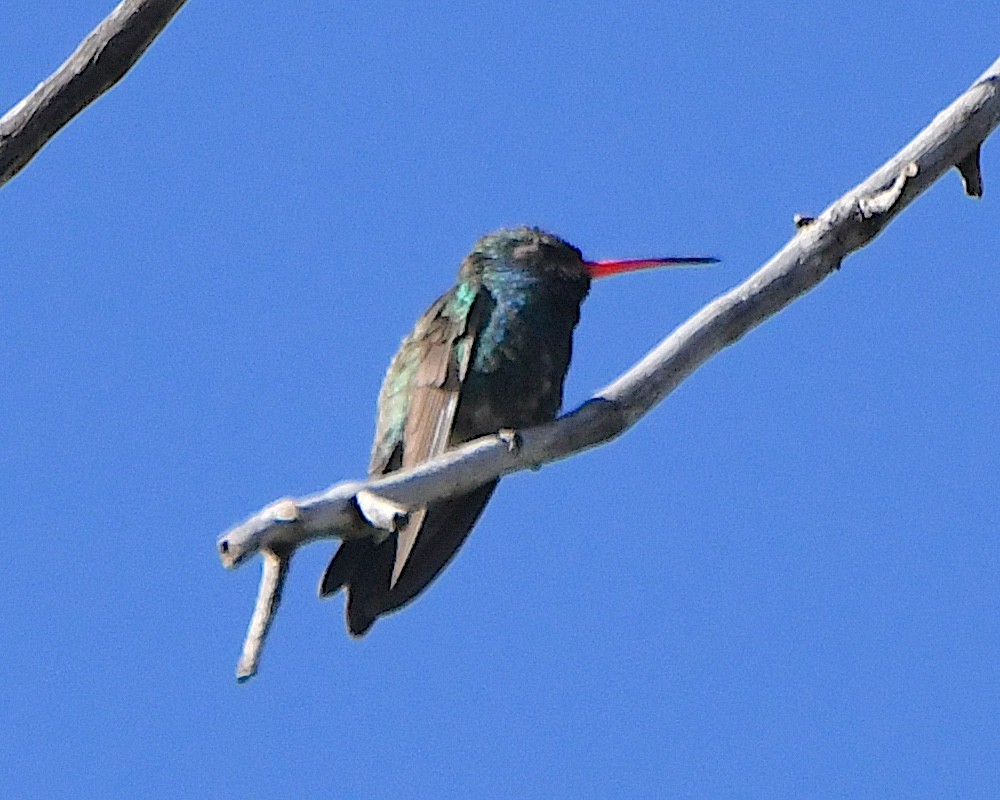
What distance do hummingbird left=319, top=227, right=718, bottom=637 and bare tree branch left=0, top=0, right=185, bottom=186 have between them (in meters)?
2.31

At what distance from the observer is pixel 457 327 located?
809cm

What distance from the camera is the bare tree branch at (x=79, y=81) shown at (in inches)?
215

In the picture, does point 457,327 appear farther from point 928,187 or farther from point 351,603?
point 928,187

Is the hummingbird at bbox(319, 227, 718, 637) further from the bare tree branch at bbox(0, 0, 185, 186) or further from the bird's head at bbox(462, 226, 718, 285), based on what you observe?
the bare tree branch at bbox(0, 0, 185, 186)

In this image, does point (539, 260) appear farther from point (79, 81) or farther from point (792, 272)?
point (79, 81)

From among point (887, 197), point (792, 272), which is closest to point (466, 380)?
point (792, 272)

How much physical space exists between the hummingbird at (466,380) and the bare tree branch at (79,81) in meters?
2.31

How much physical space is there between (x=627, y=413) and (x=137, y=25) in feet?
6.47

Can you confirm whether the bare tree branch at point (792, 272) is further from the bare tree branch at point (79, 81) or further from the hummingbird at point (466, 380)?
the bare tree branch at point (79, 81)

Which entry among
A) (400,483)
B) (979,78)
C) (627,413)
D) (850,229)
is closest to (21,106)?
(400,483)

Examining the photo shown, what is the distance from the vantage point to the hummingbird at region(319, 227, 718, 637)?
7316 mm

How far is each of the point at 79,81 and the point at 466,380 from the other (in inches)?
110

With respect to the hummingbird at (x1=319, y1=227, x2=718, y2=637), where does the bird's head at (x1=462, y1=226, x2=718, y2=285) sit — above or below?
above

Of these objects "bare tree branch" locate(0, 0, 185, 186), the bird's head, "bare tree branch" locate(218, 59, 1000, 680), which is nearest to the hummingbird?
the bird's head
